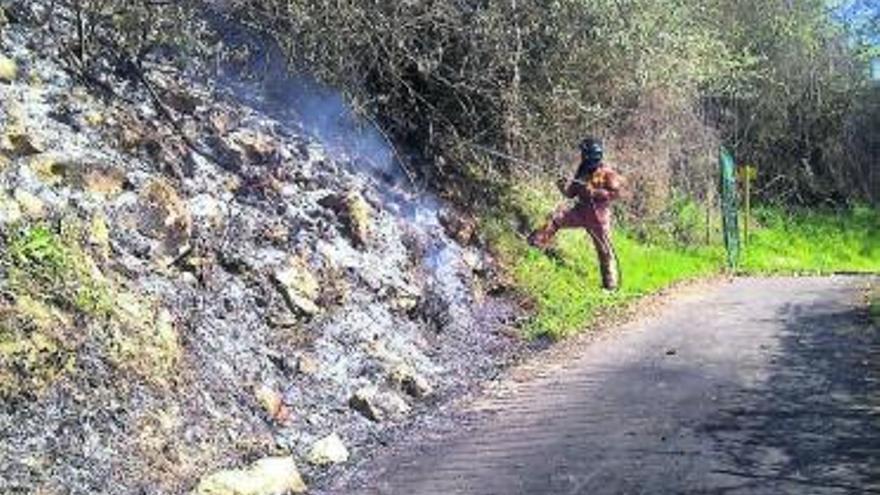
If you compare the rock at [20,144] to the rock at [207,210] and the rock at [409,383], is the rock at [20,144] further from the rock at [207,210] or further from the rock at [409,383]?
the rock at [409,383]

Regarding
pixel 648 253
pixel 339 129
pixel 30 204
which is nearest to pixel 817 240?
pixel 648 253

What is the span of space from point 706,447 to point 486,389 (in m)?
2.42

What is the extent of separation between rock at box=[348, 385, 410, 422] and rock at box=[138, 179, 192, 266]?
5.04 feet

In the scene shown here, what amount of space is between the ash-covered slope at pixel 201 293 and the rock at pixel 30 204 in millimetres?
17

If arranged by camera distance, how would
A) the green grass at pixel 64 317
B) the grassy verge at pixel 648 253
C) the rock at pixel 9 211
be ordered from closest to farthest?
the green grass at pixel 64 317, the rock at pixel 9 211, the grassy verge at pixel 648 253

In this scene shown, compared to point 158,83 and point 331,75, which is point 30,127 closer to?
point 158,83

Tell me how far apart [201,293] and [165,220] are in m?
0.56

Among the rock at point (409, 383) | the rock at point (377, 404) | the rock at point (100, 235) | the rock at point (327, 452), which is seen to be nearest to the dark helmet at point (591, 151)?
the rock at point (409, 383)

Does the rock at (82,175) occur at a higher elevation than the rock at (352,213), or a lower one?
higher

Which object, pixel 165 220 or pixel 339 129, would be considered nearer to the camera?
pixel 165 220

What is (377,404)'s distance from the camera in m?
7.87

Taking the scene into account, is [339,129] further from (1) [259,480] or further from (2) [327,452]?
(1) [259,480]

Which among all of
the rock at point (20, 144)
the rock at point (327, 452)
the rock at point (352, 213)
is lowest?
the rock at point (327, 452)

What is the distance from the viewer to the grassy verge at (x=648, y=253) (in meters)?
11.7
